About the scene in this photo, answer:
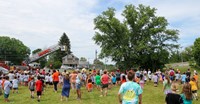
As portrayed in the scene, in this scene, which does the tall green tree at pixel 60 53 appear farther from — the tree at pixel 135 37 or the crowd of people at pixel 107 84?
the crowd of people at pixel 107 84

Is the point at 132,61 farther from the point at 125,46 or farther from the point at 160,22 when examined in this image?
the point at 160,22

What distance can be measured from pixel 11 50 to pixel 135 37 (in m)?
66.8

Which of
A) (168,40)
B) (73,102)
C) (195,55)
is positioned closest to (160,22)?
(168,40)

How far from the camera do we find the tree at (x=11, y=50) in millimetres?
107688

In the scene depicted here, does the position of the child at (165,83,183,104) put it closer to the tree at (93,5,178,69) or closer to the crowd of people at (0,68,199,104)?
the crowd of people at (0,68,199,104)

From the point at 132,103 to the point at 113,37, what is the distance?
48.4 metres

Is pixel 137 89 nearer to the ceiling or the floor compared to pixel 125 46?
nearer to the floor

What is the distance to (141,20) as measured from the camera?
55.5m

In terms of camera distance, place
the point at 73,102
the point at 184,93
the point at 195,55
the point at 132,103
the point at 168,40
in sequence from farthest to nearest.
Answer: the point at 195,55
the point at 168,40
the point at 73,102
the point at 184,93
the point at 132,103

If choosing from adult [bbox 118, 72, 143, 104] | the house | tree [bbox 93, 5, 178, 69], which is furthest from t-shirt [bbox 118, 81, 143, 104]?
the house

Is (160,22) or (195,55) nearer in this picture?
(160,22)

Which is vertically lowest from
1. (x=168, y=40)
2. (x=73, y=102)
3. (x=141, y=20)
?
(x=73, y=102)

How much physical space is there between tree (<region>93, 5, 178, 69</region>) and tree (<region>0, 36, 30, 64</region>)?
59599mm

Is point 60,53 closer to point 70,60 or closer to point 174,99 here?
point 70,60
